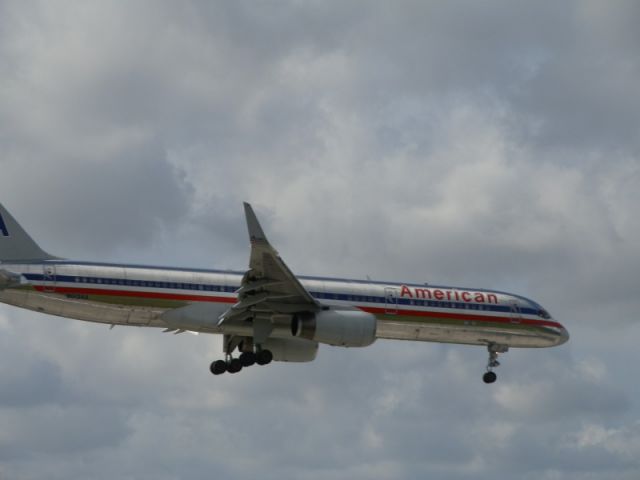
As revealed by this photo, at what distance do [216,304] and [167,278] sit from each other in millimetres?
2230

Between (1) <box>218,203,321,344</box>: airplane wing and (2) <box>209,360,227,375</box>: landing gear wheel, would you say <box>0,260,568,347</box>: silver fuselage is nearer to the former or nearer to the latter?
(1) <box>218,203,321,344</box>: airplane wing

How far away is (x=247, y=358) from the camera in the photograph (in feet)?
165

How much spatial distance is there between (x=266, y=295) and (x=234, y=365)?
5860mm

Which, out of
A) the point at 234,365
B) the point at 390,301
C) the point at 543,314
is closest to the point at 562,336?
the point at 543,314

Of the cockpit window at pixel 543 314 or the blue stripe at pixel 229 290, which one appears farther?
the cockpit window at pixel 543 314

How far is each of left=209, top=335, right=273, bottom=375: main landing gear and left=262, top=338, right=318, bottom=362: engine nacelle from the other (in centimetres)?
142

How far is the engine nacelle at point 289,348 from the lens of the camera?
53094 mm

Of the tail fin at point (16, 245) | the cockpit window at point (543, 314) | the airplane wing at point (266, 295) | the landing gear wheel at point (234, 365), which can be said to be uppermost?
the cockpit window at point (543, 314)

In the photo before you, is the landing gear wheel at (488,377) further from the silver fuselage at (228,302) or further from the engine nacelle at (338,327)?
the engine nacelle at (338,327)

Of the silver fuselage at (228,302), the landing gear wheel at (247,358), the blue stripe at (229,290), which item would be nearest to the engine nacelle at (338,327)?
the silver fuselage at (228,302)

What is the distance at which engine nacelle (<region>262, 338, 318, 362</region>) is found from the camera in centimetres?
5309

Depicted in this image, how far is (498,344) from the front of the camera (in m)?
52.6

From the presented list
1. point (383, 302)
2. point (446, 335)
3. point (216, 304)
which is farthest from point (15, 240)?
point (446, 335)

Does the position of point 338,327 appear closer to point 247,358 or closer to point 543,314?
point 247,358
